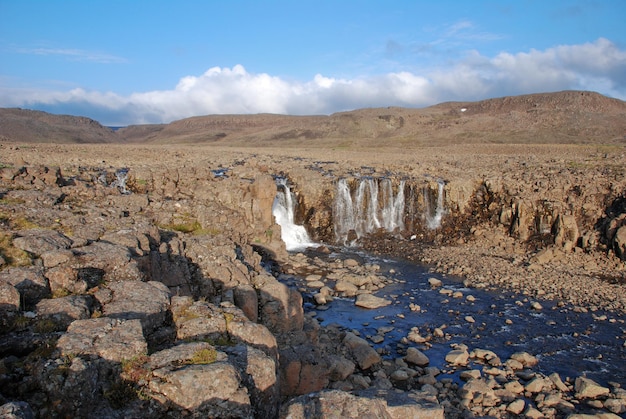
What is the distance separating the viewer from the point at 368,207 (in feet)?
118

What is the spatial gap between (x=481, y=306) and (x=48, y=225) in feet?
63.0

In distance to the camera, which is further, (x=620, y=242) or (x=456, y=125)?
(x=456, y=125)

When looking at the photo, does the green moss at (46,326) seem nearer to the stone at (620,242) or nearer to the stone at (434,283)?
the stone at (434,283)

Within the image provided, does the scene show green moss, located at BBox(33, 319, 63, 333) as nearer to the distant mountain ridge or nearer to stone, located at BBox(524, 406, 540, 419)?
stone, located at BBox(524, 406, 540, 419)

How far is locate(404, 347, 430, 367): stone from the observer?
16094mm

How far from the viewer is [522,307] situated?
71.5 ft

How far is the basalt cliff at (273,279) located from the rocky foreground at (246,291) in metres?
0.05

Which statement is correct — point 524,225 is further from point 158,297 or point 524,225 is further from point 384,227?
point 158,297

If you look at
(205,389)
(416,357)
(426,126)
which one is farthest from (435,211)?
(426,126)

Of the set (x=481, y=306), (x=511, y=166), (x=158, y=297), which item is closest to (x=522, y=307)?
(x=481, y=306)

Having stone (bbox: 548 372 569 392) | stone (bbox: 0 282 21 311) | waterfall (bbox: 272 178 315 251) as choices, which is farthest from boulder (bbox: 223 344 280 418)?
waterfall (bbox: 272 178 315 251)

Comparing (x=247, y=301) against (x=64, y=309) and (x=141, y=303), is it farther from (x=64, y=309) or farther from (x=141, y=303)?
(x=64, y=309)

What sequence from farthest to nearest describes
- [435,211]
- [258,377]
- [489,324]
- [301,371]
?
[435,211]
[489,324]
[301,371]
[258,377]

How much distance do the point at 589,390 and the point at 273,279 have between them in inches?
432
